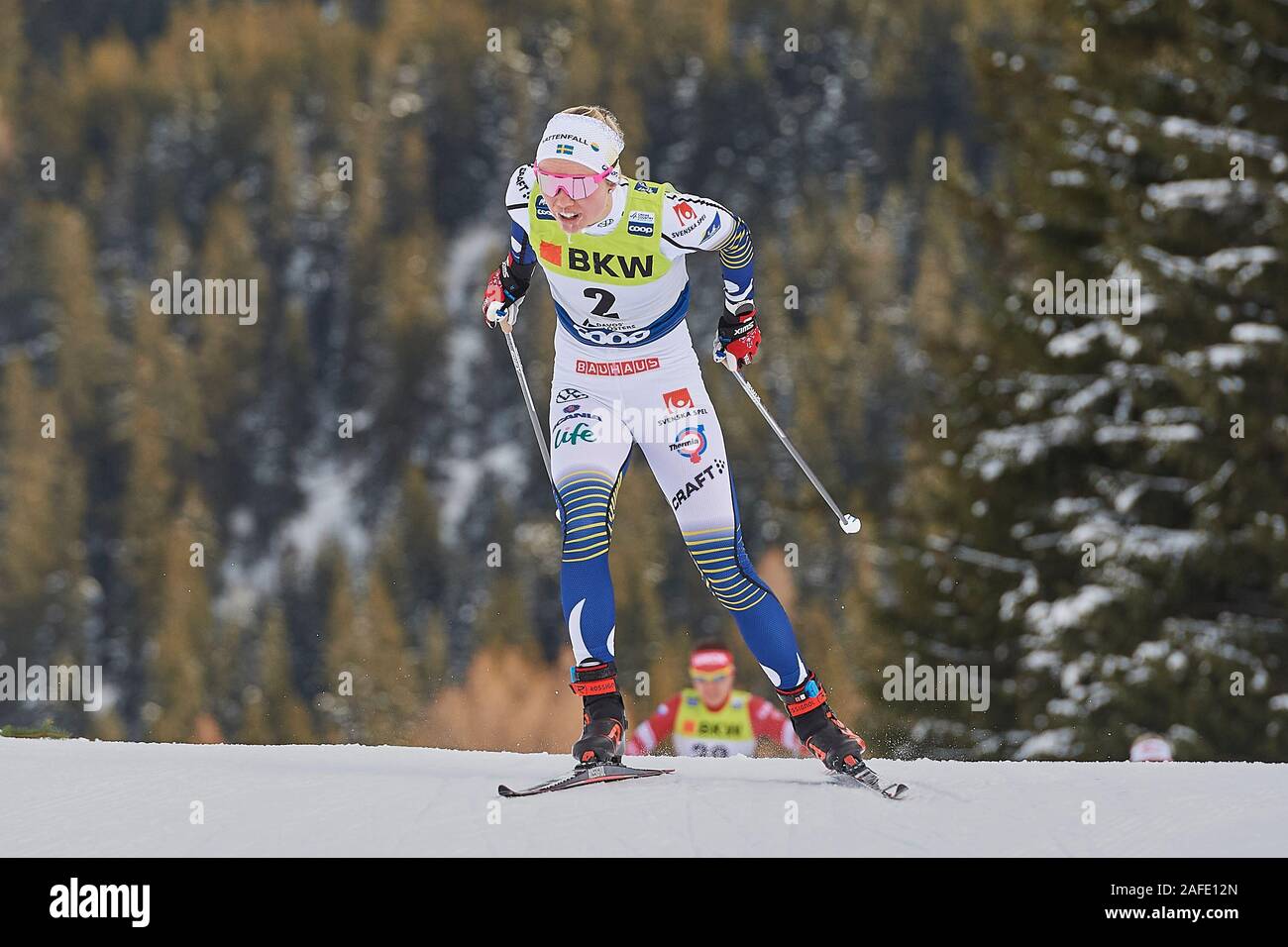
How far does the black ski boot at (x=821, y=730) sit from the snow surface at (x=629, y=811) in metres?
0.13

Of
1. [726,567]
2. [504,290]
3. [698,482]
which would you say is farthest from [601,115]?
[726,567]

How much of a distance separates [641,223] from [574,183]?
0.30m

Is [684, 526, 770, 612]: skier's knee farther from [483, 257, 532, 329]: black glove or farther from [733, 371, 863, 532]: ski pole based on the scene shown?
[483, 257, 532, 329]: black glove

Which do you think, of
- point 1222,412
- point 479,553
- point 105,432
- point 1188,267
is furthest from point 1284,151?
point 105,432

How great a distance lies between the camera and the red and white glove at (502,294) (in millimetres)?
6852

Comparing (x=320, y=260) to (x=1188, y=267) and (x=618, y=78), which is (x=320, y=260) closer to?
(x=618, y=78)

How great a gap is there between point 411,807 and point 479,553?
114 metres

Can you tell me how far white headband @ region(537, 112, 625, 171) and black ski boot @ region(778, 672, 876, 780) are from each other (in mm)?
2199

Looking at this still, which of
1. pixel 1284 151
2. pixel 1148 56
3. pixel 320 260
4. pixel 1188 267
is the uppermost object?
pixel 320 260

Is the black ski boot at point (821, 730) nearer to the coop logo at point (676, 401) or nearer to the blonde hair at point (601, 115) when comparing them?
the coop logo at point (676, 401)

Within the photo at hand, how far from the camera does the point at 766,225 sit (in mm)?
156875

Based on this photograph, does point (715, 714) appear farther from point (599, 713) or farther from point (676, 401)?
point (676, 401)
